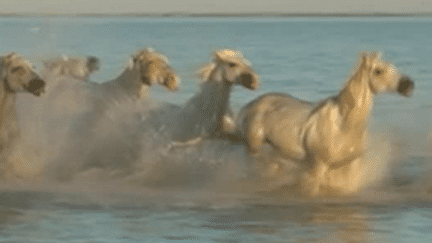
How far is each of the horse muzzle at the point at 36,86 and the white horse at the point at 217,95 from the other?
7.35 feet

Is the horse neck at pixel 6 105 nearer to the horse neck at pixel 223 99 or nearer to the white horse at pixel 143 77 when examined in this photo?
the white horse at pixel 143 77

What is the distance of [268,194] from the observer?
16859mm

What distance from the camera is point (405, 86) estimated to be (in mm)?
16094

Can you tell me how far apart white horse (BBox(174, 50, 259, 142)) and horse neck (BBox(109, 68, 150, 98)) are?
1.02 metres

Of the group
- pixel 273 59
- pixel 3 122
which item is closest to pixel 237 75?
pixel 3 122

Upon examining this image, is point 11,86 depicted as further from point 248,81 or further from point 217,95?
point 248,81

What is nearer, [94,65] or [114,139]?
[114,139]

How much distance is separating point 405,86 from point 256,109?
7.20ft

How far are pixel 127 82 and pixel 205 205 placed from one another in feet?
11.2

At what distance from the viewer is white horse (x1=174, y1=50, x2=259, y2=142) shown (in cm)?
1750

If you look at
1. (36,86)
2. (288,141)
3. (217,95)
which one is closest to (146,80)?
(217,95)

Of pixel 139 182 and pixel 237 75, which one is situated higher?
pixel 237 75

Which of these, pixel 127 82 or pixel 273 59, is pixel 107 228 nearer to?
pixel 127 82

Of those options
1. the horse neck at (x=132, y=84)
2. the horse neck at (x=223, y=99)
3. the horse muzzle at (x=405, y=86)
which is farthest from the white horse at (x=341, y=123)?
the horse neck at (x=132, y=84)
